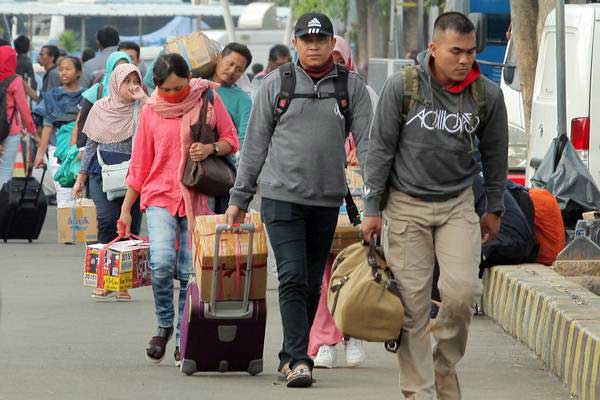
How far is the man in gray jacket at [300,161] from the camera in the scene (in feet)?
25.1

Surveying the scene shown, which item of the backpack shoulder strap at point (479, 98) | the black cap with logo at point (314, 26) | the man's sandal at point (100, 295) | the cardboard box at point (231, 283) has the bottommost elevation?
the man's sandal at point (100, 295)

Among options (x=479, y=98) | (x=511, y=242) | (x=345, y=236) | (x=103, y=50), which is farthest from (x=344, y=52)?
(x=103, y=50)

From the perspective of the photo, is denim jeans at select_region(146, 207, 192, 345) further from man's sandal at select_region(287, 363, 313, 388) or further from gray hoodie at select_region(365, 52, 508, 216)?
gray hoodie at select_region(365, 52, 508, 216)

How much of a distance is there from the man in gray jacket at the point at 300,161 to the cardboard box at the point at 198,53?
2972mm

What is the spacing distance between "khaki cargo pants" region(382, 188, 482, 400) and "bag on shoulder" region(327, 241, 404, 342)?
0.08 m

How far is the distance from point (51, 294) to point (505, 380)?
4867 mm

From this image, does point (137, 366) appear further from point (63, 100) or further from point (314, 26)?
point (63, 100)

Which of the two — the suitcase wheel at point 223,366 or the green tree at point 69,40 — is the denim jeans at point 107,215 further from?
the green tree at point 69,40

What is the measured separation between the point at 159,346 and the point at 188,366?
1.61ft

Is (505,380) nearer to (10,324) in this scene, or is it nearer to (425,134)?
(425,134)

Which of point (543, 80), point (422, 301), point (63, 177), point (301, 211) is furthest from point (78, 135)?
point (422, 301)

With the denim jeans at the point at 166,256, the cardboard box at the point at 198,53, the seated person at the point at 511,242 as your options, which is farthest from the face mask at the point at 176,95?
the seated person at the point at 511,242

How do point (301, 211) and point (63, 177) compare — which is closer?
point (301, 211)

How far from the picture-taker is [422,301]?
6.73 m
